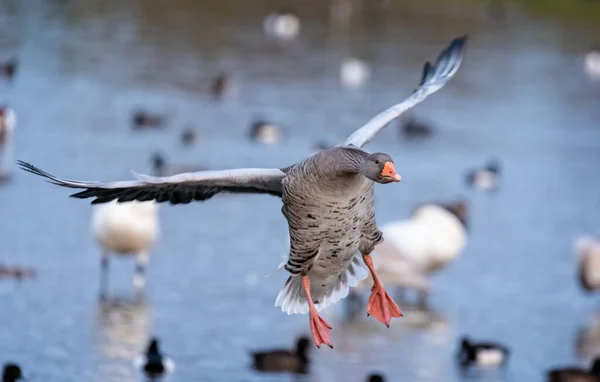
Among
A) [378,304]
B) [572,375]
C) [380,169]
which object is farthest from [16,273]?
[380,169]

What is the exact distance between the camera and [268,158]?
63.4ft

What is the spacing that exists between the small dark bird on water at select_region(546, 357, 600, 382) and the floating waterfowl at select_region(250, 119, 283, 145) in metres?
9.04

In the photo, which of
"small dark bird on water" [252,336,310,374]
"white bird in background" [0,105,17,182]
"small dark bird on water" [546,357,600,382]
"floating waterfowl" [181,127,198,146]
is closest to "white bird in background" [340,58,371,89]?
"floating waterfowl" [181,127,198,146]

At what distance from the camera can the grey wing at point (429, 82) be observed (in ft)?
27.1

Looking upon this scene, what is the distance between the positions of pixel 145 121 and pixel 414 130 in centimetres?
403

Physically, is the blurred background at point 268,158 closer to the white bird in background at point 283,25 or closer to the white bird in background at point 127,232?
the white bird in background at point 283,25

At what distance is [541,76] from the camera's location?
93.8ft

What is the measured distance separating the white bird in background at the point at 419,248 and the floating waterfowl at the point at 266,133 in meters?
5.67

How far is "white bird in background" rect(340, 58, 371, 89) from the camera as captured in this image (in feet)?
85.1

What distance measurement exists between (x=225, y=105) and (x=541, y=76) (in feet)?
26.1

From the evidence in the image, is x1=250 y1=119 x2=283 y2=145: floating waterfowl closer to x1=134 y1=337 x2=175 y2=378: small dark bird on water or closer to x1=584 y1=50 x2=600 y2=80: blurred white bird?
x1=134 y1=337 x2=175 y2=378: small dark bird on water

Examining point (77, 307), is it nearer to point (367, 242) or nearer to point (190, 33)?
point (367, 242)

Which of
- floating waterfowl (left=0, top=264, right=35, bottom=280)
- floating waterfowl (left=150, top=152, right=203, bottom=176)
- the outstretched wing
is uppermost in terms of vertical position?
floating waterfowl (left=150, top=152, right=203, bottom=176)

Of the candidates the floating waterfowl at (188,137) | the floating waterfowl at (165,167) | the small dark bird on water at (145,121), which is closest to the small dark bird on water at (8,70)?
the small dark bird on water at (145,121)
